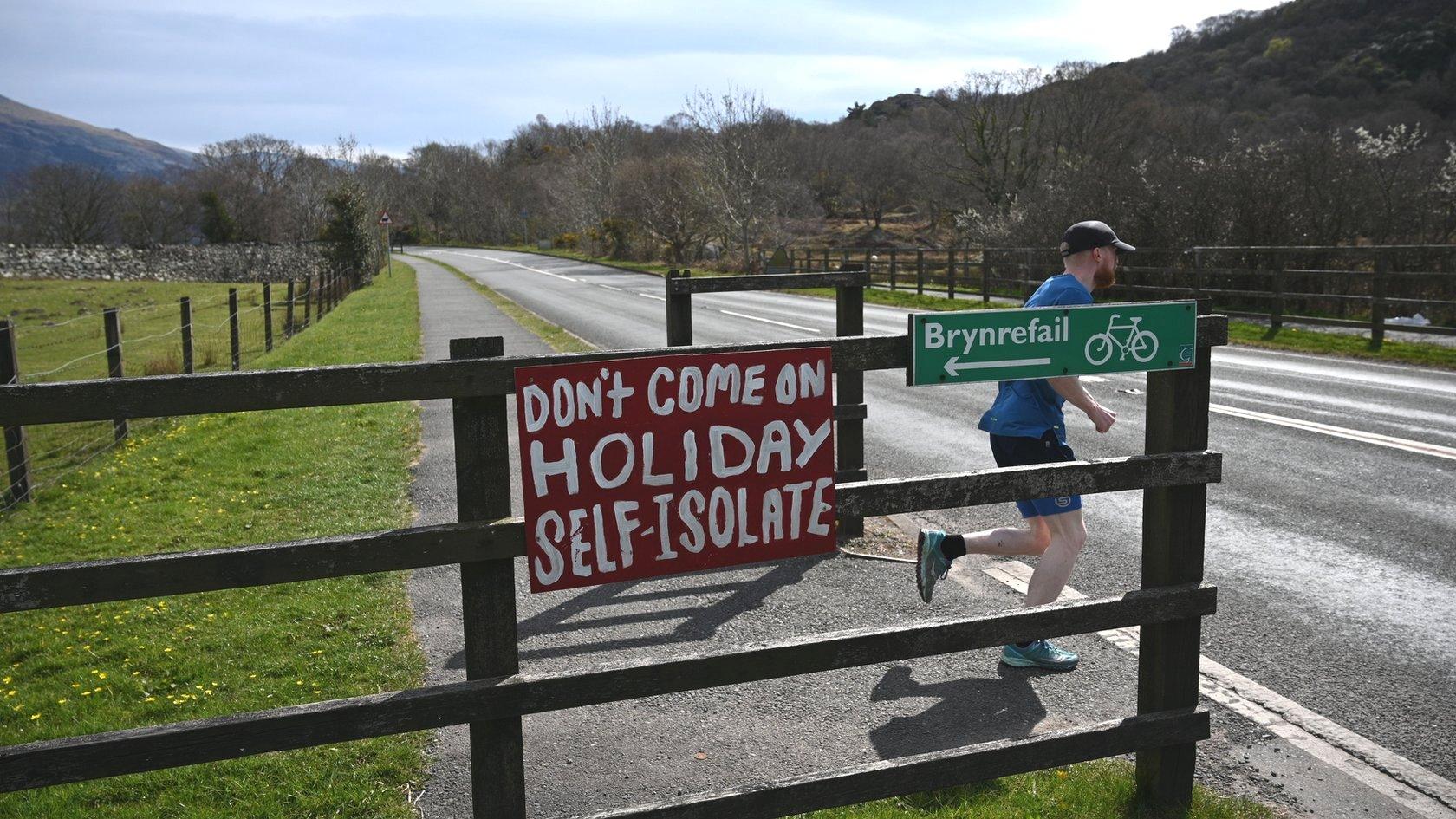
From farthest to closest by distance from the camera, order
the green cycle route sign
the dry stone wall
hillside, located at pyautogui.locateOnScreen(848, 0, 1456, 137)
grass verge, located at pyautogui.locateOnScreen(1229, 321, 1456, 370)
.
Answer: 1. hillside, located at pyautogui.locateOnScreen(848, 0, 1456, 137)
2. the dry stone wall
3. grass verge, located at pyautogui.locateOnScreen(1229, 321, 1456, 370)
4. the green cycle route sign

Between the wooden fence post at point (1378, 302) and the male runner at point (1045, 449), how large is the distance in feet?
47.9

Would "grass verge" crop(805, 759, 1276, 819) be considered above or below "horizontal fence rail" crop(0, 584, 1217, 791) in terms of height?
below

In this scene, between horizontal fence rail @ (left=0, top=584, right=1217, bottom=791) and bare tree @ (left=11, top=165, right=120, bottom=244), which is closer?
horizontal fence rail @ (left=0, top=584, right=1217, bottom=791)

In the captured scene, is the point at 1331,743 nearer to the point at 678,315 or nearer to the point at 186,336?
the point at 678,315

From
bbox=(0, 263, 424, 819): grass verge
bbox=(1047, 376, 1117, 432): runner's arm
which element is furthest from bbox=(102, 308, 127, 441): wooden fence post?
bbox=(1047, 376, 1117, 432): runner's arm

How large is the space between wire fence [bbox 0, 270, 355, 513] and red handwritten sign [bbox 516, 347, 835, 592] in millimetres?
2011

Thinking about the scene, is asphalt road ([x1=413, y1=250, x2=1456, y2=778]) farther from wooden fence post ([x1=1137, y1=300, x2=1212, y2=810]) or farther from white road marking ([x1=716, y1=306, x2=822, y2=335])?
white road marking ([x1=716, y1=306, x2=822, y2=335])

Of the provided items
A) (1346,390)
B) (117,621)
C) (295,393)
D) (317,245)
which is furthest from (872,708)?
(317,245)

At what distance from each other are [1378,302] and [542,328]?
1442 cm

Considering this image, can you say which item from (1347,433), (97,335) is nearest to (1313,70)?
(97,335)

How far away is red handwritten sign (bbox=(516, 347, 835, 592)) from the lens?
2895 millimetres

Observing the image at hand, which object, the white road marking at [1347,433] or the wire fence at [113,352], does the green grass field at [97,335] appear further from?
the white road marking at [1347,433]

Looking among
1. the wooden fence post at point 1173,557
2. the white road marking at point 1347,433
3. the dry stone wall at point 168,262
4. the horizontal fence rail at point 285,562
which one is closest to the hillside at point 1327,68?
the dry stone wall at point 168,262

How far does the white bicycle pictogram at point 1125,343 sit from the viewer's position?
3396 mm
